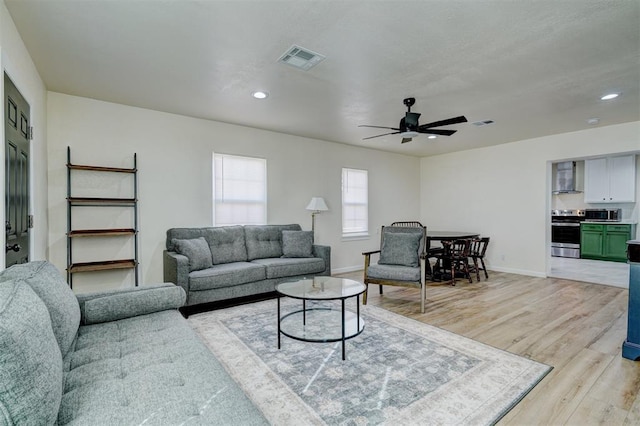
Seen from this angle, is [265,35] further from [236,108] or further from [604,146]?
[604,146]

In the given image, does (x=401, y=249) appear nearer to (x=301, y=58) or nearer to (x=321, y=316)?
(x=321, y=316)

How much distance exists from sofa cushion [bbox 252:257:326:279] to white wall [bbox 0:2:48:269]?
236cm

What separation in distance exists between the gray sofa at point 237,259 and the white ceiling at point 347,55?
1.71 meters

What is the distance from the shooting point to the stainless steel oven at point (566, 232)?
794cm

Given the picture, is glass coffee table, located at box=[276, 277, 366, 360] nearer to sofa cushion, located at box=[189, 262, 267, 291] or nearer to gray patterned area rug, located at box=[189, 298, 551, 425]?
gray patterned area rug, located at box=[189, 298, 551, 425]

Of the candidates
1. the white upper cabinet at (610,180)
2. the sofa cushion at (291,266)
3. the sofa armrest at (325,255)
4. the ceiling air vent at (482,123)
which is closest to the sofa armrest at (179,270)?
the sofa cushion at (291,266)

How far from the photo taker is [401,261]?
4273mm

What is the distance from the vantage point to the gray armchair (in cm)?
388

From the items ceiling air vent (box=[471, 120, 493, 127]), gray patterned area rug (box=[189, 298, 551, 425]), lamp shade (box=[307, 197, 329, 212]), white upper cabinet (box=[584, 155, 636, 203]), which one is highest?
ceiling air vent (box=[471, 120, 493, 127])

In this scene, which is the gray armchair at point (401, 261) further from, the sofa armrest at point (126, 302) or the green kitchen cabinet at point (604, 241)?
the green kitchen cabinet at point (604, 241)

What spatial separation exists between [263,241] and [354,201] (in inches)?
94.0

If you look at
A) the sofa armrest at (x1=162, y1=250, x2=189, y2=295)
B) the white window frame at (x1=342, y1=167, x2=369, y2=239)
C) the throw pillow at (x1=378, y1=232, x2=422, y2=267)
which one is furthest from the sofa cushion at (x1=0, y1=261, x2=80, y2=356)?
the white window frame at (x1=342, y1=167, x2=369, y2=239)

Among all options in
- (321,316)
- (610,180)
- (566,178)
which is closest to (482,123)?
(321,316)

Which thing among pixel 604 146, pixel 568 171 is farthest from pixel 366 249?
pixel 568 171
